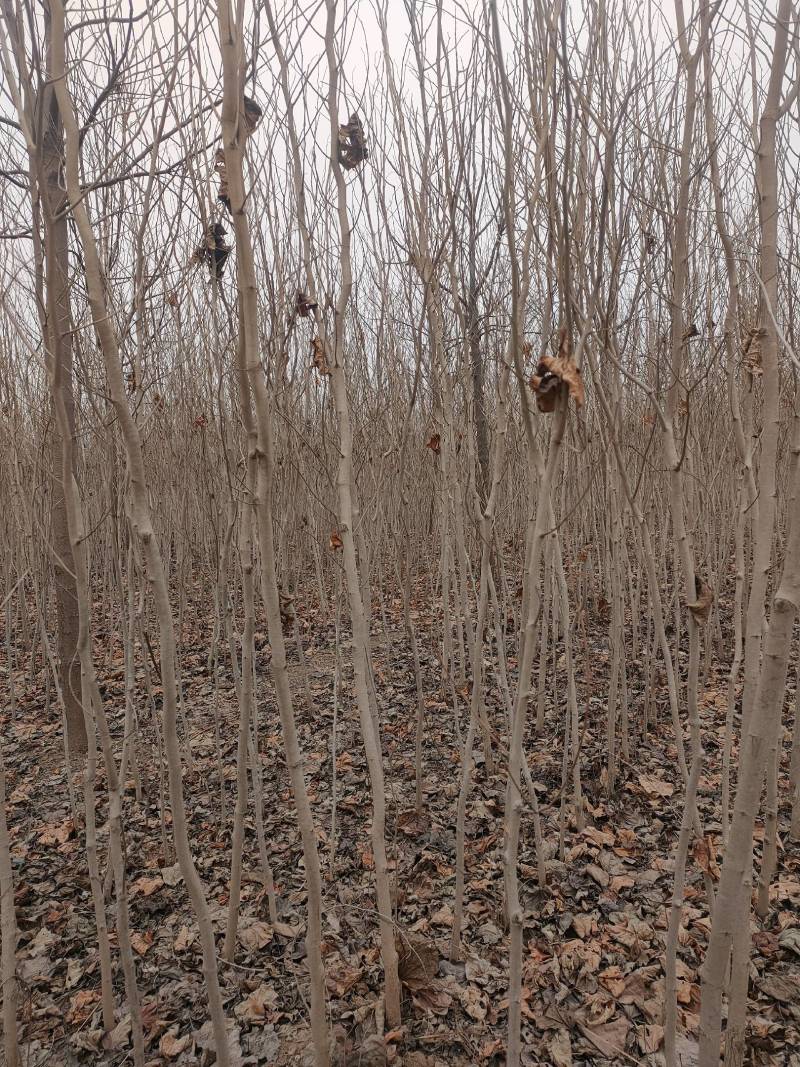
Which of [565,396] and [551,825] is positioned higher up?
[565,396]

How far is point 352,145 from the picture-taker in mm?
1380

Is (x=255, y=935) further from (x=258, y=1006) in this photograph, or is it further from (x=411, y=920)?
(x=411, y=920)

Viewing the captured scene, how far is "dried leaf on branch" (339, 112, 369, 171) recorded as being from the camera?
53.4 inches

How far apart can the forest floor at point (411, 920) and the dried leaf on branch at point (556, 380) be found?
1.06 metres

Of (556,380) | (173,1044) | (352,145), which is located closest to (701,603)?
(556,380)

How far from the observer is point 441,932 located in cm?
187

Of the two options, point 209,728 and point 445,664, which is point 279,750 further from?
point 445,664

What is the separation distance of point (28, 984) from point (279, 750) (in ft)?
4.30

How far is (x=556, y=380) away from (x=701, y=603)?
547 millimetres

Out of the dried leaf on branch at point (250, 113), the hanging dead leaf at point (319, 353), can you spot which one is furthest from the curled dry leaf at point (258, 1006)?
the dried leaf on branch at point (250, 113)

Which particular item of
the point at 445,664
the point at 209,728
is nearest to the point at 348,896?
the point at 445,664

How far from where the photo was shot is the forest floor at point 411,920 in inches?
60.7

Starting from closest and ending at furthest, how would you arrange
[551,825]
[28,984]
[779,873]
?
[28,984], [779,873], [551,825]

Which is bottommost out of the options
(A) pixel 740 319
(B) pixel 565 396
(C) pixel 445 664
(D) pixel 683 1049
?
(D) pixel 683 1049
